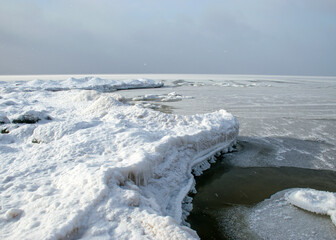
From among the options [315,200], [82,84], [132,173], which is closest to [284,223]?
[315,200]

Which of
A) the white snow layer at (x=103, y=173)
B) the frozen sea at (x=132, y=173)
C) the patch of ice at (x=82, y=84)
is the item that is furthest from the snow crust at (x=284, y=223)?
the patch of ice at (x=82, y=84)

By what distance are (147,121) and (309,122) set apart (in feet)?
27.3

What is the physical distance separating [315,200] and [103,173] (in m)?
3.94

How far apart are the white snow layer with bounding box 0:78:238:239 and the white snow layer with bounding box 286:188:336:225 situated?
206 centimetres

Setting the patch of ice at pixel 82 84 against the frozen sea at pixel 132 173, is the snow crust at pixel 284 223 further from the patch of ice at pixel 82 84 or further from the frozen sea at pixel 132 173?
the patch of ice at pixel 82 84

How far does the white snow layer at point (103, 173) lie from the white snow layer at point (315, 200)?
6.76ft

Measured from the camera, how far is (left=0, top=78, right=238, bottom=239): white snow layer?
2986mm

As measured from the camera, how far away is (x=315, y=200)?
4.89 metres

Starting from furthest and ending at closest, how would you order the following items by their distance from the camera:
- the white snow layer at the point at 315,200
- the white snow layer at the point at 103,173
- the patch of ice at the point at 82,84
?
the patch of ice at the point at 82,84 < the white snow layer at the point at 315,200 < the white snow layer at the point at 103,173

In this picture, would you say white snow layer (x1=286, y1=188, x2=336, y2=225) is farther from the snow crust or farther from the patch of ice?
the patch of ice

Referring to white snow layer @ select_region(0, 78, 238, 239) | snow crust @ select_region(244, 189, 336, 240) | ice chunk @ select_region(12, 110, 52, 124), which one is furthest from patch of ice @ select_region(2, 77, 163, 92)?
snow crust @ select_region(244, 189, 336, 240)

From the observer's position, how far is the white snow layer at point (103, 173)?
2.99m

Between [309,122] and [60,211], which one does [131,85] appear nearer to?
[309,122]

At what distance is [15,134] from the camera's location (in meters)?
6.66
